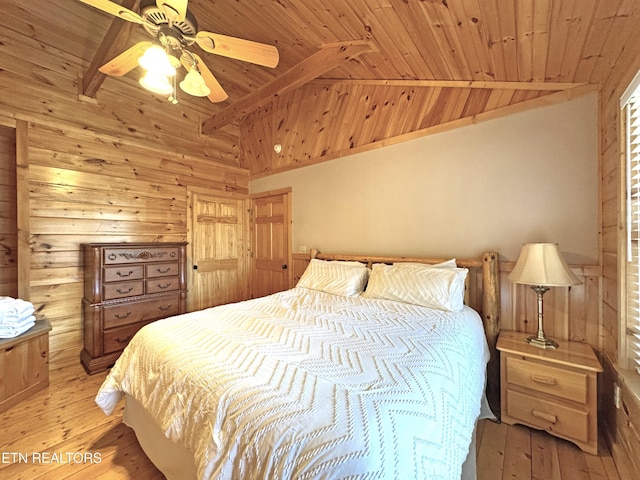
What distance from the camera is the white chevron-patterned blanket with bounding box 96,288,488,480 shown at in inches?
29.9

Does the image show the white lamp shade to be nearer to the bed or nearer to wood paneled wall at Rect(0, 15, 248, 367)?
the bed

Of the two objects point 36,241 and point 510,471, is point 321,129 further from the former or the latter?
point 510,471

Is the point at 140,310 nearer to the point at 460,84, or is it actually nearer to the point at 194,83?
the point at 194,83

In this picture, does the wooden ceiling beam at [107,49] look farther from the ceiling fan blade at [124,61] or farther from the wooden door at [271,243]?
the wooden door at [271,243]

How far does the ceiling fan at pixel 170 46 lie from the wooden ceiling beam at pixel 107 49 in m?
0.73

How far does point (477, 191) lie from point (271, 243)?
2747mm

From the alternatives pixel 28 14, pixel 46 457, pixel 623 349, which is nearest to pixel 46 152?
pixel 28 14

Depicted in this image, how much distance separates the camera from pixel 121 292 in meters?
2.69

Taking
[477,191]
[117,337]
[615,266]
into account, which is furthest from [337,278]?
[117,337]

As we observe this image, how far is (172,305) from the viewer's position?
3.06m

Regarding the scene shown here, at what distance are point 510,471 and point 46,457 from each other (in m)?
2.67

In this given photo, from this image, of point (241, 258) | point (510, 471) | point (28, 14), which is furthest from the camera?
point (241, 258)

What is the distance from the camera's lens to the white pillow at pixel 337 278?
2535mm

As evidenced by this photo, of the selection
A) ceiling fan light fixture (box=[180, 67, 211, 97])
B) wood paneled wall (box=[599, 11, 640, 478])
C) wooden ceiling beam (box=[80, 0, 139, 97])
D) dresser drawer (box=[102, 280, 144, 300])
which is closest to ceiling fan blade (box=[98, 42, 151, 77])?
ceiling fan light fixture (box=[180, 67, 211, 97])
